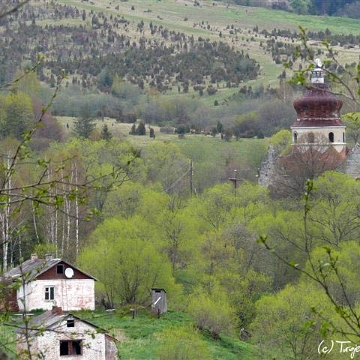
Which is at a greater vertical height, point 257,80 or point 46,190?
point 46,190

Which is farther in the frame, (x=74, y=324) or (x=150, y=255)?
(x=150, y=255)

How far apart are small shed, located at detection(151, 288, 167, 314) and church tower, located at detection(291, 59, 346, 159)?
1560 cm

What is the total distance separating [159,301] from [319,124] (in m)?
17.8

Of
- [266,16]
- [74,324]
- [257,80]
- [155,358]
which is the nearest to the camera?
[74,324]

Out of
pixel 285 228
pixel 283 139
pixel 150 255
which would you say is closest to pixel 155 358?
pixel 150 255

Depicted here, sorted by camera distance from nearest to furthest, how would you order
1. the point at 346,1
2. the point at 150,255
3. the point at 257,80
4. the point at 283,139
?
the point at 150,255
the point at 283,139
the point at 257,80
the point at 346,1

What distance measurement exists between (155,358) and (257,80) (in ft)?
262

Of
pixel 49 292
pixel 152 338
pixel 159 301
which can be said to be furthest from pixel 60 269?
pixel 152 338

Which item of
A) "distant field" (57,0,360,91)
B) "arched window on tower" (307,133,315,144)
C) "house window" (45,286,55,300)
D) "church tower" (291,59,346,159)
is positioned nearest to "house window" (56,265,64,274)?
"house window" (45,286,55,300)

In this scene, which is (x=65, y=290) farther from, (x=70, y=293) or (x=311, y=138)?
(x=311, y=138)

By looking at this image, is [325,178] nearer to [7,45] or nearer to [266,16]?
[7,45]

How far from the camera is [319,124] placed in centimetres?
5909

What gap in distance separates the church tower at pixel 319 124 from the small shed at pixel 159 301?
614 inches

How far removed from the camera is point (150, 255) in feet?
154
